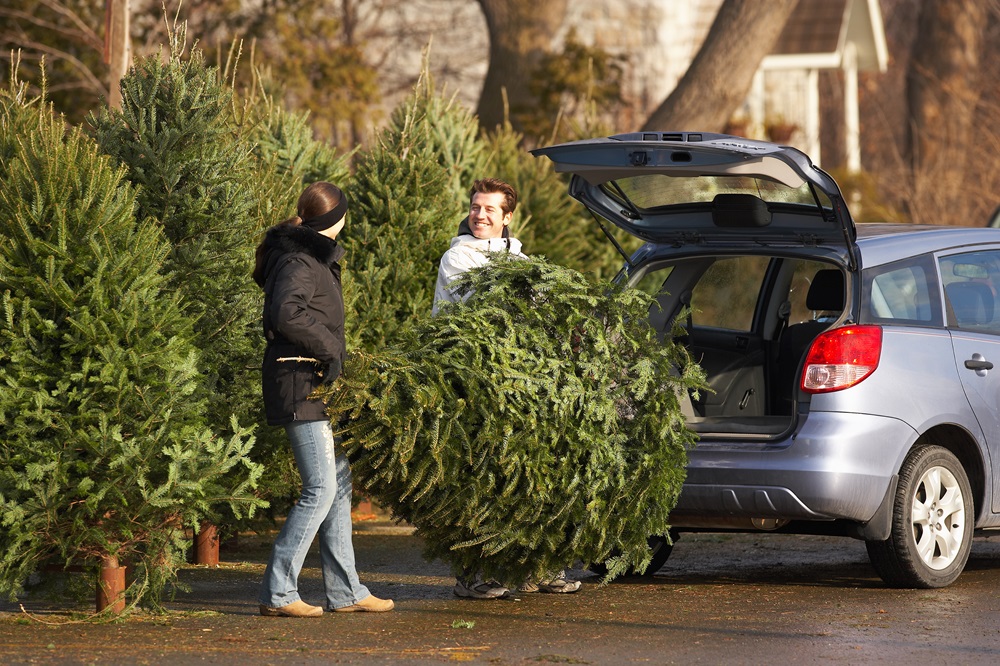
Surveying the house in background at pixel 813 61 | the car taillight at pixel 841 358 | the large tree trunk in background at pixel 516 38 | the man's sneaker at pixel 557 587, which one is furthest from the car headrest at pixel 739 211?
the house in background at pixel 813 61

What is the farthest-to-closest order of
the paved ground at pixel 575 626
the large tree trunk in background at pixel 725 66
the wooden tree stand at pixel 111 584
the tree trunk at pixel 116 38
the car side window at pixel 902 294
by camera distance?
the large tree trunk in background at pixel 725 66, the tree trunk at pixel 116 38, the car side window at pixel 902 294, the wooden tree stand at pixel 111 584, the paved ground at pixel 575 626

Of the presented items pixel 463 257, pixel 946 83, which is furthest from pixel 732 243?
pixel 946 83

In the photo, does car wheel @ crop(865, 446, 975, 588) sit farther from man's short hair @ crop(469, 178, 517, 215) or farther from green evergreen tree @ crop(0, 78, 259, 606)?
green evergreen tree @ crop(0, 78, 259, 606)

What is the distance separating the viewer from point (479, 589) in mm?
7266

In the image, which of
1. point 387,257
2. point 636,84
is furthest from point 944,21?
point 387,257

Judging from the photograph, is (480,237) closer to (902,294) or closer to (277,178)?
(902,294)

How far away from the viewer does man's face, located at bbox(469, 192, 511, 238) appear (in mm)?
7305

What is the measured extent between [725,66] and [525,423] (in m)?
10.7

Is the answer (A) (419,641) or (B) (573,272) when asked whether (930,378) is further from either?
(A) (419,641)

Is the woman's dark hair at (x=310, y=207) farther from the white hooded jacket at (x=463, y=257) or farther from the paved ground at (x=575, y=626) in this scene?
the paved ground at (x=575, y=626)

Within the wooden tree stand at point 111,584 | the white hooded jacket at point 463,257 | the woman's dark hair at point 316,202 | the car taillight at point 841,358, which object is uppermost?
the woman's dark hair at point 316,202

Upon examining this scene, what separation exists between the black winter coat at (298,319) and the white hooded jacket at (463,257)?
1.96 feet

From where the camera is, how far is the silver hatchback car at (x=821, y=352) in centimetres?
703

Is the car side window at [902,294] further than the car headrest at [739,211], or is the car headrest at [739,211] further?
the car headrest at [739,211]
